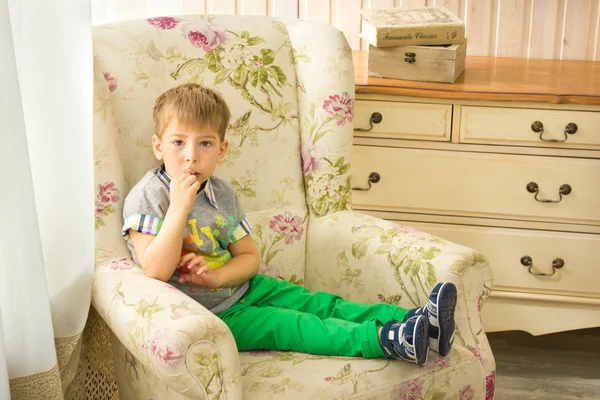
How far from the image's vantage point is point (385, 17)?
223 cm

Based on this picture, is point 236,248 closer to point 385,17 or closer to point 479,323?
point 479,323

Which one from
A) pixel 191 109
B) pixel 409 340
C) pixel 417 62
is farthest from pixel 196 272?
pixel 417 62

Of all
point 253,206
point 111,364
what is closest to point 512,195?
point 253,206

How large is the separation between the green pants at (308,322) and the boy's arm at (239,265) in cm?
5

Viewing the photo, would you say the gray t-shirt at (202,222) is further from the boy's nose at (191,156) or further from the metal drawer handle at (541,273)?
the metal drawer handle at (541,273)

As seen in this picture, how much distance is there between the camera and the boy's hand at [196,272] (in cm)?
153

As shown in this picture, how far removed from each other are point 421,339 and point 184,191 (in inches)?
20.5

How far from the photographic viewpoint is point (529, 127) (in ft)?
6.89

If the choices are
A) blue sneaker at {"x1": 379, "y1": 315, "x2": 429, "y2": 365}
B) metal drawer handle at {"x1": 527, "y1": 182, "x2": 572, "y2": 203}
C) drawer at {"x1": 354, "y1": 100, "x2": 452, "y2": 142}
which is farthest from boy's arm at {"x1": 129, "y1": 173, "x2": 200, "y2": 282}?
metal drawer handle at {"x1": 527, "y1": 182, "x2": 572, "y2": 203}

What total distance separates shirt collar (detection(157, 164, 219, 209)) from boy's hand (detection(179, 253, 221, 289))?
14 centimetres

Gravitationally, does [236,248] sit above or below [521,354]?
above

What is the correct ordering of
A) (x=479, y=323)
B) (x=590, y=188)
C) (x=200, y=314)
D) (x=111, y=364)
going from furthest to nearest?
(x=590, y=188), (x=111, y=364), (x=479, y=323), (x=200, y=314)

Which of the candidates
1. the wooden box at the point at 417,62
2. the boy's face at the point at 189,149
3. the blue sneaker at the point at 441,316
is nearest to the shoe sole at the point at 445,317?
the blue sneaker at the point at 441,316

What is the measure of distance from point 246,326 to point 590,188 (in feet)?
3.54
